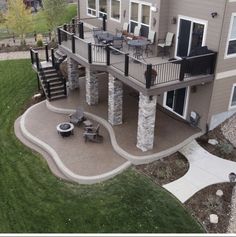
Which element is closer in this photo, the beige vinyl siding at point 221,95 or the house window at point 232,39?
the house window at point 232,39

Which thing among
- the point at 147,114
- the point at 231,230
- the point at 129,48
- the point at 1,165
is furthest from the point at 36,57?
the point at 231,230

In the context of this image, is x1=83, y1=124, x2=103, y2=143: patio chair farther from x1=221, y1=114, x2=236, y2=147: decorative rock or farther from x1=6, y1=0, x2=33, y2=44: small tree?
x1=6, y1=0, x2=33, y2=44: small tree

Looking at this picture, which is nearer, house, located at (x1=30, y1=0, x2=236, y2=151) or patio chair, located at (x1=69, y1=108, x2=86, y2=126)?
house, located at (x1=30, y1=0, x2=236, y2=151)

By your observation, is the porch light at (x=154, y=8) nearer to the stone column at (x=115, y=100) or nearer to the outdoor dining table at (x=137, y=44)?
the outdoor dining table at (x=137, y=44)

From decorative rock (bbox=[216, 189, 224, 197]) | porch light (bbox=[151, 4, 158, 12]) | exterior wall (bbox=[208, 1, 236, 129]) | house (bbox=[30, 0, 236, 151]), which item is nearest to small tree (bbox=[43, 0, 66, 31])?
house (bbox=[30, 0, 236, 151])

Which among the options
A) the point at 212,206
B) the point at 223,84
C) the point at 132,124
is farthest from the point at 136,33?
the point at 212,206

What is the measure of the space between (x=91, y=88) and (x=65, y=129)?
3393 mm

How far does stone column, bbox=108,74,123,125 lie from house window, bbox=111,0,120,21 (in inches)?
245

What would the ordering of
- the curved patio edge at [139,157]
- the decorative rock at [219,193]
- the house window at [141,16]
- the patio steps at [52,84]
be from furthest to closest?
1. the patio steps at [52,84]
2. the house window at [141,16]
3. the curved patio edge at [139,157]
4. the decorative rock at [219,193]

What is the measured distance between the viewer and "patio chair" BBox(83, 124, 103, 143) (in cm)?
1680

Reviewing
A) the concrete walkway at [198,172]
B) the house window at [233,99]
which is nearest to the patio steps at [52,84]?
the concrete walkway at [198,172]

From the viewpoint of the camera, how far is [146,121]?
49.9 feet

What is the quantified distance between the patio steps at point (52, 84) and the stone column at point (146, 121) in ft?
23.8

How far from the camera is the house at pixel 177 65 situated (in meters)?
14.9
